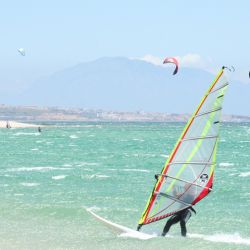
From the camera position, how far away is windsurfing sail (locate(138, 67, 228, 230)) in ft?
59.1

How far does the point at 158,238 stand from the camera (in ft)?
63.1

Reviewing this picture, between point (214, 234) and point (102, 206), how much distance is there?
6.84 meters

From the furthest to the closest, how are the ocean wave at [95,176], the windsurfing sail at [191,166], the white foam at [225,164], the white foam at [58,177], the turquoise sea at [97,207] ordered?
the white foam at [225,164] → the ocean wave at [95,176] → the white foam at [58,177] → the turquoise sea at [97,207] → the windsurfing sail at [191,166]

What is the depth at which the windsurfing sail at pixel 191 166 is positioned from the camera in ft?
59.1

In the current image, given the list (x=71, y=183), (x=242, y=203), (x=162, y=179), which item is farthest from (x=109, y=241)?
(x=71, y=183)

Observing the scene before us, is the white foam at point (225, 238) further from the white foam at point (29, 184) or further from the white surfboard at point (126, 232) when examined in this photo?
the white foam at point (29, 184)

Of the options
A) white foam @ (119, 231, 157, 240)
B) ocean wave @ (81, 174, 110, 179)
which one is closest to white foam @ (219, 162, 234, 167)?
ocean wave @ (81, 174, 110, 179)

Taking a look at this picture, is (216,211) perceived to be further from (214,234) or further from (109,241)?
(109,241)

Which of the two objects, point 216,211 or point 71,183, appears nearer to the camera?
point 216,211

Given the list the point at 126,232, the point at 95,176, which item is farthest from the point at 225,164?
the point at 126,232

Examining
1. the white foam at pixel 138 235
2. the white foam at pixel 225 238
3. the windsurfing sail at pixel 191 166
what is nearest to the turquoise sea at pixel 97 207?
the white foam at pixel 225 238

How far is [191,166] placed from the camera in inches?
716

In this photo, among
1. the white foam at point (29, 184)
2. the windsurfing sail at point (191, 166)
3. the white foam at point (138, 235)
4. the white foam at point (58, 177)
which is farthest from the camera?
the white foam at point (58, 177)

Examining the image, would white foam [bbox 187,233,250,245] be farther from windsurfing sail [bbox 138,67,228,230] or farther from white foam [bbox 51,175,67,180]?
white foam [bbox 51,175,67,180]
